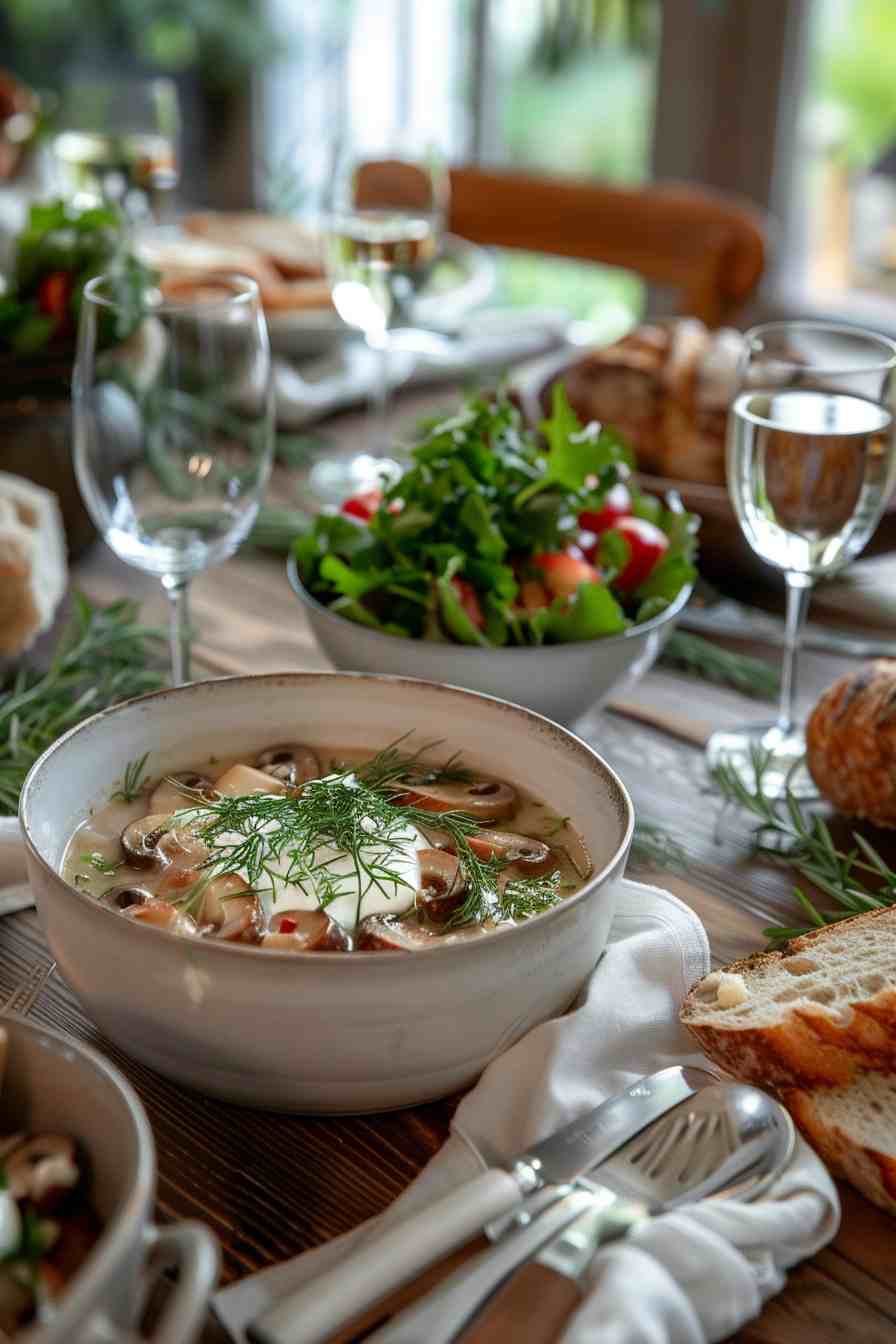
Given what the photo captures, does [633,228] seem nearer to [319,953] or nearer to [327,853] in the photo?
[327,853]

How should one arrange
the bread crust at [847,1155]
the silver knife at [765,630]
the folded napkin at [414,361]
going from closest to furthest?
the bread crust at [847,1155] → the silver knife at [765,630] → the folded napkin at [414,361]

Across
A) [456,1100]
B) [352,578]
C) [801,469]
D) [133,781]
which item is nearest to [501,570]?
[352,578]

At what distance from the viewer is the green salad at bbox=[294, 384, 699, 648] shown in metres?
1.29

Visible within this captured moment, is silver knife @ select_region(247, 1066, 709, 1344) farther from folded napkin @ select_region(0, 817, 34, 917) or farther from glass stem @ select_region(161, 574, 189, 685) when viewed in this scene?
glass stem @ select_region(161, 574, 189, 685)

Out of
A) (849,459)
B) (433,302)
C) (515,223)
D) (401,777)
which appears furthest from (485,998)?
(515,223)

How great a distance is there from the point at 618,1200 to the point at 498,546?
0.68 metres

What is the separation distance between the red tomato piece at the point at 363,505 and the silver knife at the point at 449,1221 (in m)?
0.73

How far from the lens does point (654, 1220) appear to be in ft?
2.40

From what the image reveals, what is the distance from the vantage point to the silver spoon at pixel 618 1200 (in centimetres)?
67

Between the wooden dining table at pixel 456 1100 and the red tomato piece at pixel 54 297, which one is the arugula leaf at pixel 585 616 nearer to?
the wooden dining table at pixel 456 1100

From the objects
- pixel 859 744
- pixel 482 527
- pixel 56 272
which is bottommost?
pixel 859 744

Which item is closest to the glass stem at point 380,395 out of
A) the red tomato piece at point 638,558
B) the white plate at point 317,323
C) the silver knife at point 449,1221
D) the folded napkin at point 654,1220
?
the white plate at point 317,323

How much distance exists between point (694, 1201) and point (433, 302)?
4.79 ft

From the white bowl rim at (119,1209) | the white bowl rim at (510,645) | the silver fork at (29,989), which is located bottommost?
the silver fork at (29,989)
